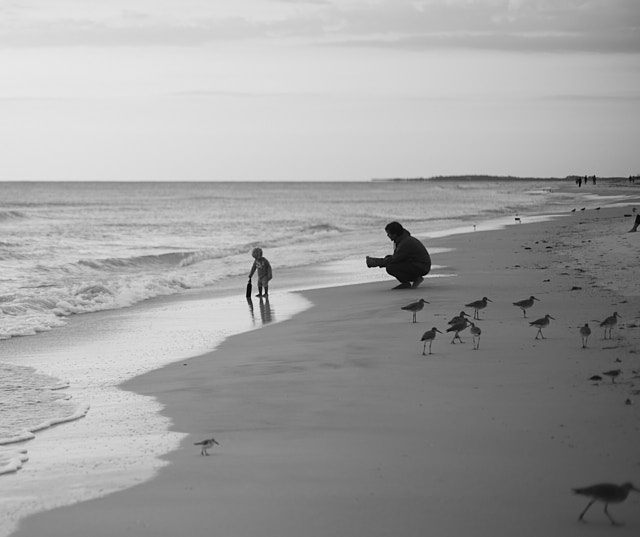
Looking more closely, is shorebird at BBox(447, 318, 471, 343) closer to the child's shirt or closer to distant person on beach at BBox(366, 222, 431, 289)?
distant person on beach at BBox(366, 222, 431, 289)

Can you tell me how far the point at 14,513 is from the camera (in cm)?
503

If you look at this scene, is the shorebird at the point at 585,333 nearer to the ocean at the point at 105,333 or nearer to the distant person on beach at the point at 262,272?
the ocean at the point at 105,333

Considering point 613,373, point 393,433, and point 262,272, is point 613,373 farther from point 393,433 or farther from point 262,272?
point 262,272

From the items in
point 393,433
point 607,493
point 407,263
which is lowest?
point 393,433

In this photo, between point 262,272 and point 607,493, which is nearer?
point 607,493

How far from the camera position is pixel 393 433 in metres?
6.14

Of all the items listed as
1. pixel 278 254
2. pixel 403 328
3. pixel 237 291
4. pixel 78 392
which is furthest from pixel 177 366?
pixel 278 254

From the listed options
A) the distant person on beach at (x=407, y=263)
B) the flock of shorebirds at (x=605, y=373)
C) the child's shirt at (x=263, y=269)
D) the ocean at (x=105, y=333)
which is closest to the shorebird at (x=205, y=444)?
the flock of shorebirds at (x=605, y=373)

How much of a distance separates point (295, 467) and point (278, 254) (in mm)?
22757

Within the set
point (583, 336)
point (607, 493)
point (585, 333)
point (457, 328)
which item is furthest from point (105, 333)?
point (607, 493)

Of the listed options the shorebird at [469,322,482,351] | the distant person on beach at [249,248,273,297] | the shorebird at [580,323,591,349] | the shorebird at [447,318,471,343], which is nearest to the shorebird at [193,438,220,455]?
the shorebird at [469,322,482,351]

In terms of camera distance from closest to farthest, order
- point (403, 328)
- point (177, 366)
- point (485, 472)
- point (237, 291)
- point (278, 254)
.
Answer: point (485, 472)
point (177, 366)
point (403, 328)
point (237, 291)
point (278, 254)

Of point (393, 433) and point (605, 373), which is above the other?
point (605, 373)

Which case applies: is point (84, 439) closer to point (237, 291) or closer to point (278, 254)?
point (237, 291)
